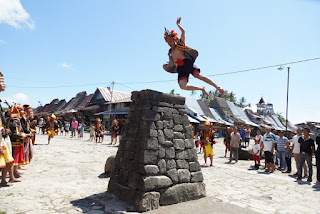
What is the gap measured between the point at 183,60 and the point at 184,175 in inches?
98.1

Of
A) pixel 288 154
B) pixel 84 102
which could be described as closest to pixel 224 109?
pixel 84 102

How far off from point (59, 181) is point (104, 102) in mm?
26281

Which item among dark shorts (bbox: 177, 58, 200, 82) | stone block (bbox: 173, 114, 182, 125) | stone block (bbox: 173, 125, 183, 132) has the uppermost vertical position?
dark shorts (bbox: 177, 58, 200, 82)

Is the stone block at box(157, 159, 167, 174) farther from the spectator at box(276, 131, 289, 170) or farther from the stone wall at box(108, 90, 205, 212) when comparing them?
the spectator at box(276, 131, 289, 170)

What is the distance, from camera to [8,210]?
3.58 metres

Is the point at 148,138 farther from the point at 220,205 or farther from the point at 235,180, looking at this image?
the point at 235,180

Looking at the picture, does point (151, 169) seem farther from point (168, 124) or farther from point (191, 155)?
point (191, 155)

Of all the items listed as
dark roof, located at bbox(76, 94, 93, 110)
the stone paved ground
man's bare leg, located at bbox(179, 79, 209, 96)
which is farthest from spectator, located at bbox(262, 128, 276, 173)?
dark roof, located at bbox(76, 94, 93, 110)

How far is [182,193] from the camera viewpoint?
4.48 m

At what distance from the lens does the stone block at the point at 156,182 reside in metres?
3.95

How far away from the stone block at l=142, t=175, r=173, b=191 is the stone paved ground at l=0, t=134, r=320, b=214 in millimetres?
423

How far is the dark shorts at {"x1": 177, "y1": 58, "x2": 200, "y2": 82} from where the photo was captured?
14.9 feet

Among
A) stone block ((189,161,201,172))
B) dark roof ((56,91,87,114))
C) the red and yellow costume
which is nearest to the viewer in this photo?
stone block ((189,161,201,172))

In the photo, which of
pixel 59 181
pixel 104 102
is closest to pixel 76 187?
pixel 59 181
